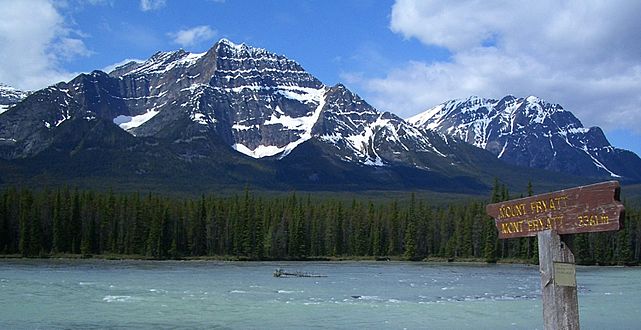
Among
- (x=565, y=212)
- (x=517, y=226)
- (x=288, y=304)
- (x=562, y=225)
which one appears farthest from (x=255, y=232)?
(x=565, y=212)

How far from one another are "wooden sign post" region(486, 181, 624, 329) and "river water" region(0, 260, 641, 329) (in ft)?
89.3

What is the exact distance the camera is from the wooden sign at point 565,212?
414 inches

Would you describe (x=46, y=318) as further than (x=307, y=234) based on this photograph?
No

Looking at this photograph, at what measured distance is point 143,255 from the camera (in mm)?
137500

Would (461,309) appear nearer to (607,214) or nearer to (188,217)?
(607,214)

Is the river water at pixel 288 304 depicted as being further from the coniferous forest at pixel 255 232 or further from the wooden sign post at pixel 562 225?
the coniferous forest at pixel 255 232

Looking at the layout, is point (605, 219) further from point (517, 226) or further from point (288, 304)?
point (288, 304)

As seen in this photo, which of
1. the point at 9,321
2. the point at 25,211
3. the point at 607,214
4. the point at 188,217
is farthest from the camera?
the point at 188,217

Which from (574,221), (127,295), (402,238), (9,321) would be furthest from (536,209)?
(402,238)

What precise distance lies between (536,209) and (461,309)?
37.7 meters

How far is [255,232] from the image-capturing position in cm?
14288

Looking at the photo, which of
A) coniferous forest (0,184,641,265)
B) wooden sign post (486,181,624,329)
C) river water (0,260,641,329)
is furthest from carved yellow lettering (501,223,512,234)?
coniferous forest (0,184,641,265)

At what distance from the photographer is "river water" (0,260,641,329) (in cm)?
3988

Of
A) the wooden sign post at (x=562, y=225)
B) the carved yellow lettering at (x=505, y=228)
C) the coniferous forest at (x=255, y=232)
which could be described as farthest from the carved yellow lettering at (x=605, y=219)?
the coniferous forest at (x=255, y=232)
